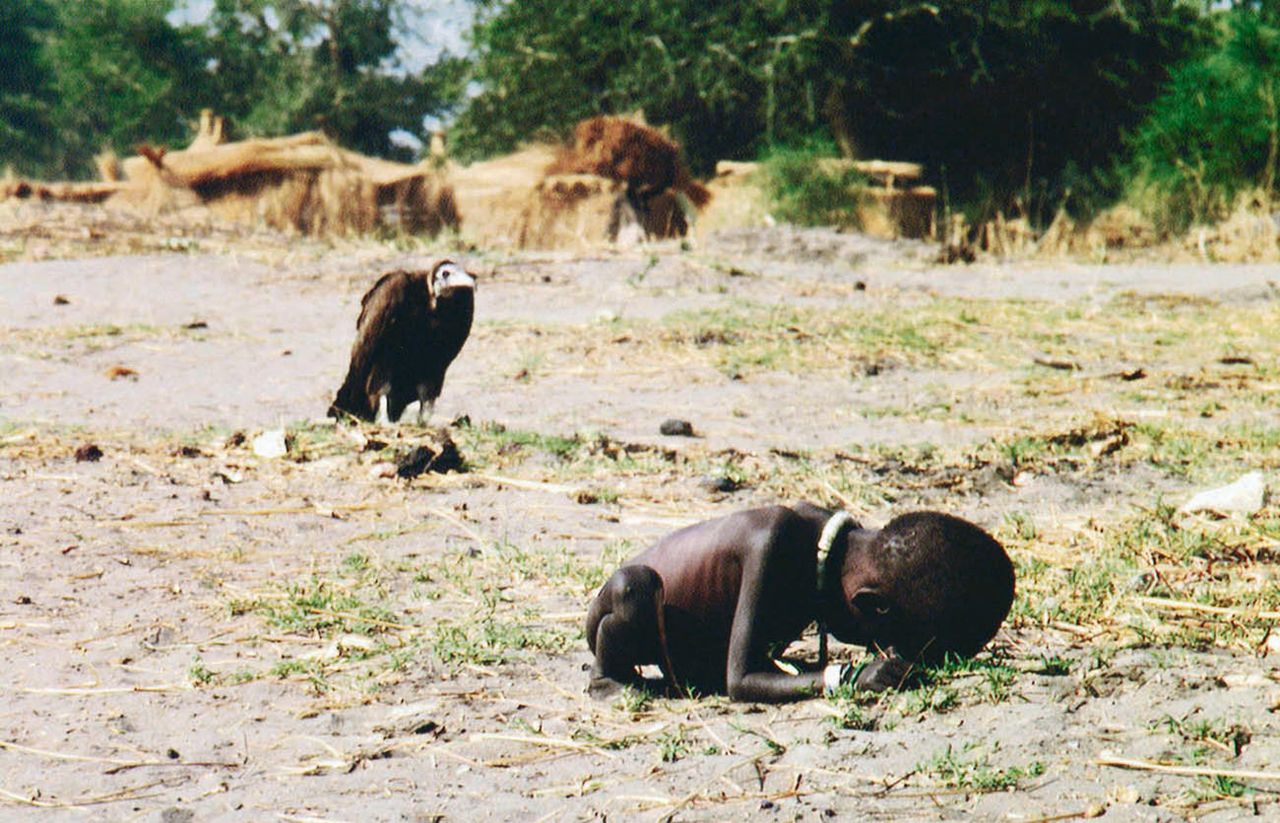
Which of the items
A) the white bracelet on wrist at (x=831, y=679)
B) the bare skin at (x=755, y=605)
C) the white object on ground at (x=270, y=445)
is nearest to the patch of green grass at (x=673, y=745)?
the bare skin at (x=755, y=605)

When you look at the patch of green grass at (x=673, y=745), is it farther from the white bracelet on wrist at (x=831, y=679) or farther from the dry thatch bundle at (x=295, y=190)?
the dry thatch bundle at (x=295, y=190)

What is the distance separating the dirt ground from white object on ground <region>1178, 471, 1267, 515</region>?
14 centimetres

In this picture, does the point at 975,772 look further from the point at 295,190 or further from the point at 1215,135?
the point at 1215,135

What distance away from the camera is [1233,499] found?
16.5ft

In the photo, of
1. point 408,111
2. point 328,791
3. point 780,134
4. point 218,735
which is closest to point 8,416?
point 218,735

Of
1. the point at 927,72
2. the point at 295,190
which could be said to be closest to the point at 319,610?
the point at 295,190

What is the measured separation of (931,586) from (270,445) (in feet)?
12.0

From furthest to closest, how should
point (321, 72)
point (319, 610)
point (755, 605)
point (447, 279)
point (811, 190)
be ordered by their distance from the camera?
point (321, 72) → point (811, 190) → point (447, 279) → point (319, 610) → point (755, 605)

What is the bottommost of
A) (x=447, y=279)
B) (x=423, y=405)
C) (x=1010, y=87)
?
(x=423, y=405)

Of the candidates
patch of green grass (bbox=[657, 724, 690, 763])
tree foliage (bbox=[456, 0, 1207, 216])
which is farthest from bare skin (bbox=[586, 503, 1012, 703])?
tree foliage (bbox=[456, 0, 1207, 216])

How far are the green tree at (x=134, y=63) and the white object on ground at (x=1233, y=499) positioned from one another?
3488cm

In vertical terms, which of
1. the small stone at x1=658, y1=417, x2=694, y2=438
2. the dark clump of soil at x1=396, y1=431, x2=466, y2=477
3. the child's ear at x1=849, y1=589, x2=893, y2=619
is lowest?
the dark clump of soil at x1=396, y1=431, x2=466, y2=477

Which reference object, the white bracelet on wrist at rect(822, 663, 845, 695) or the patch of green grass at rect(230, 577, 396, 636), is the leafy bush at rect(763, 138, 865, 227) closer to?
the patch of green grass at rect(230, 577, 396, 636)

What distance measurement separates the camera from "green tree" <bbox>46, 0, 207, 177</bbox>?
3697 centimetres
